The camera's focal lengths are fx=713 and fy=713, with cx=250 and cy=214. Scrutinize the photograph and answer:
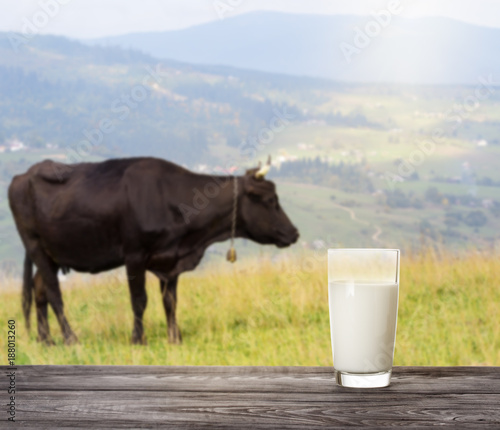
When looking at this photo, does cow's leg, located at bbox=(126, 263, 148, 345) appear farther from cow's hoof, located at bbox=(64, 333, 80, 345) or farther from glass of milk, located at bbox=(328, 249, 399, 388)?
glass of milk, located at bbox=(328, 249, 399, 388)

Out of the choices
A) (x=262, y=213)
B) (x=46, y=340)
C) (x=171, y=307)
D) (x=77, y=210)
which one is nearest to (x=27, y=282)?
(x=46, y=340)

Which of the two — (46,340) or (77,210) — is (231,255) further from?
(46,340)

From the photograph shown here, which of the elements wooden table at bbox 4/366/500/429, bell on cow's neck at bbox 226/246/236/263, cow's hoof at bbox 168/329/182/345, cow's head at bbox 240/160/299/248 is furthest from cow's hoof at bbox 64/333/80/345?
wooden table at bbox 4/366/500/429

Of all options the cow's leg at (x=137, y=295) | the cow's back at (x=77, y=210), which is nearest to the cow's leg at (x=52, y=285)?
the cow's back at (x=77, y=210)

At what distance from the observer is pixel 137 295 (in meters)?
5.75

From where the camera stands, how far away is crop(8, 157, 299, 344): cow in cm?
579

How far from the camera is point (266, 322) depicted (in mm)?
6500

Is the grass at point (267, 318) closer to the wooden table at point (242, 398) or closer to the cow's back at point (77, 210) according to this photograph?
the cow's back at point (77, 210)

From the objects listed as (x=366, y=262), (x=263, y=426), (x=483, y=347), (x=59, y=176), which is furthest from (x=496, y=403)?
(x=59, y=176)

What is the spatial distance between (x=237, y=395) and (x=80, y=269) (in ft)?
15.4

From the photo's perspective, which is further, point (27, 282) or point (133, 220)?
point (27, 282)

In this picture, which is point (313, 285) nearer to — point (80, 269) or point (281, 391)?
point (80, 269)

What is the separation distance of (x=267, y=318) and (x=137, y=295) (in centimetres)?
138

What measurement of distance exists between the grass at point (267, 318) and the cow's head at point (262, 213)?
0.79 meters
